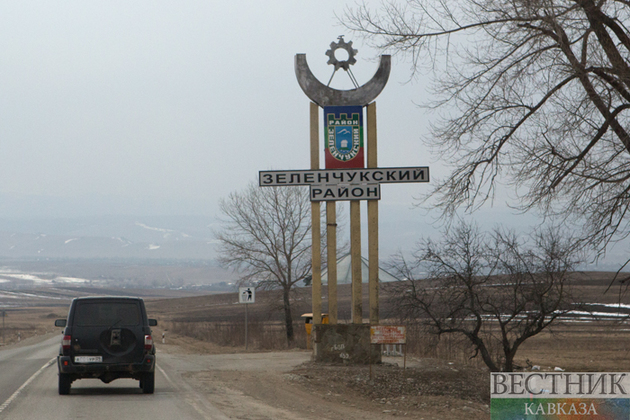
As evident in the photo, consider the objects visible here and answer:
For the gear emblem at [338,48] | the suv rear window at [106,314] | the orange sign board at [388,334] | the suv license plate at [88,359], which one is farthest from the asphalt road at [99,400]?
the gear emblem at [338,48]

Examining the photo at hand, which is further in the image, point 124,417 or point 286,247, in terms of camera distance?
point 286,247

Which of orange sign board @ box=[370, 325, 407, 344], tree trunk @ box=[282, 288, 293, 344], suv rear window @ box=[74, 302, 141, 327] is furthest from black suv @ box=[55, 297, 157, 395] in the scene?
tree trunk @ box=[282, 288, 293, 344]

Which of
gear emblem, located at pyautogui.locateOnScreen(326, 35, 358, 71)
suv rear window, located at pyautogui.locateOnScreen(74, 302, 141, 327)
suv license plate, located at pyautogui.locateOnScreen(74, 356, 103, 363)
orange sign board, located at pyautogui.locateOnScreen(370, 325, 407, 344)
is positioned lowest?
suv license plate, located at pyautogui.locateOnScreen(74, 356, 103, 363)

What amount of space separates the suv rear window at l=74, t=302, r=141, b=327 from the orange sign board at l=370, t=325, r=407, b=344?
223 inches

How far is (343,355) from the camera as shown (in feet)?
67.7

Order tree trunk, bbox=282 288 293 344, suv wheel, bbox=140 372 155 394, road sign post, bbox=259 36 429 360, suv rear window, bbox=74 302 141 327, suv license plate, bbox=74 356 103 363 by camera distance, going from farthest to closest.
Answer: tree trunk, bbox=282 288 293 344 → road sign post, bbox=259 36 429 360 → suv wheel, bbox=140 372 155 394 → suv rear window, bbox=74 302 141 327 → suv license plate, bbox=74 356 103 363

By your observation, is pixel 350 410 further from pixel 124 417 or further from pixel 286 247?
pixel 286 247

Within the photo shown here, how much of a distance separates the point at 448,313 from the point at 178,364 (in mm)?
9129

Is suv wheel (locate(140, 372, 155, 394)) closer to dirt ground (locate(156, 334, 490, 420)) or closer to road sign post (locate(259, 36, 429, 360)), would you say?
dirt ground (locate(156, 334, 490, 420))

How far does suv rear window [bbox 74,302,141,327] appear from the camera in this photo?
15.0 metres

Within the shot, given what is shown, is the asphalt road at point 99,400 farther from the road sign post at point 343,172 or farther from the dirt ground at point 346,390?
the road sign post at point 343,172

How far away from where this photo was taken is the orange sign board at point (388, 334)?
17.8 metres

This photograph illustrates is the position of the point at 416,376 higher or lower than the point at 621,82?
lower

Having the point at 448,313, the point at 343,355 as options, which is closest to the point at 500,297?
the point at 448,313
